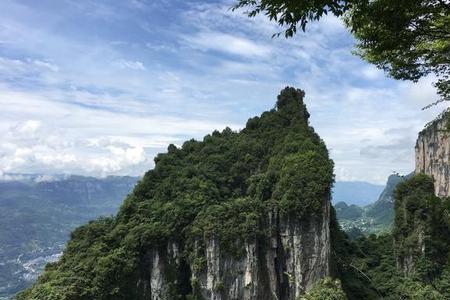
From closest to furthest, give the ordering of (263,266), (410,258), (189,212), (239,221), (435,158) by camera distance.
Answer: (239,221) < (189,212) < (263,266) < (410,258) < (435,158)

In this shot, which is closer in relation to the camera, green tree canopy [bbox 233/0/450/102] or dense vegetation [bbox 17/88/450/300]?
green tree canopy [bbox 233/0/450/102]

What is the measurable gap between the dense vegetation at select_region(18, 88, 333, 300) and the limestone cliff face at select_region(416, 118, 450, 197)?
43.9 meters

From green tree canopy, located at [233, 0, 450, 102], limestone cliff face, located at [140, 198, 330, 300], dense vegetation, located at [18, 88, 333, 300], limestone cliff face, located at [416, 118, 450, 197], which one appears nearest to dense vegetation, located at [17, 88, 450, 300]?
dense vegetation, located at [18, 88, 333, 300]

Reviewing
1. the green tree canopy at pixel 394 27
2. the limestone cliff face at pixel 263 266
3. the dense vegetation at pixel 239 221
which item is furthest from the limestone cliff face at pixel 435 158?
the green tree canopy at pixel 394 27

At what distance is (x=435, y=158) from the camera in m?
83.9

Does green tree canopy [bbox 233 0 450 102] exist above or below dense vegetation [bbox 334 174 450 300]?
above

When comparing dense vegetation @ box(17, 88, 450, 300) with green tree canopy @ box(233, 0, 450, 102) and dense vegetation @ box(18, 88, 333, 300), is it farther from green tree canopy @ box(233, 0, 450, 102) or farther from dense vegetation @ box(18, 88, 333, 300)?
green tree canopy @ box(233, 0, 450, 102)

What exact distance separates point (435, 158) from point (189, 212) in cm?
6114

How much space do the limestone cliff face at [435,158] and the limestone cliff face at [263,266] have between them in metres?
48.4

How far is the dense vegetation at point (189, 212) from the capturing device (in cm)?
3547

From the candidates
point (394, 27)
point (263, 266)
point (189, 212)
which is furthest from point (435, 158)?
point (394, 27)

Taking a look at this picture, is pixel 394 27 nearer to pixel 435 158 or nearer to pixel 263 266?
pixel 263 266

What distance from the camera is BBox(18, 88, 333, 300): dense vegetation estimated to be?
116 feet

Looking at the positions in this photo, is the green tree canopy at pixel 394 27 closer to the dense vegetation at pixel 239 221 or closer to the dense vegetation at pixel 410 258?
the dense vegetation at pixel 239 221
